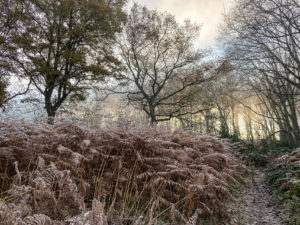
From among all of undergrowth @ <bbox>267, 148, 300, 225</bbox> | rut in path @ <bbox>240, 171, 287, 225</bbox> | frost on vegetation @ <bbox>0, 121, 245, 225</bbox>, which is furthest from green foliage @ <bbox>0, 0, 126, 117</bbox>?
undergrowth @ <bbox>267, 148, 300, 225</bbox>

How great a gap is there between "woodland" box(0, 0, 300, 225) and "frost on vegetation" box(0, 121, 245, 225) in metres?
0.03

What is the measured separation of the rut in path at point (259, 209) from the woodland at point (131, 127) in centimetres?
3

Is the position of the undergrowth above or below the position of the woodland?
below

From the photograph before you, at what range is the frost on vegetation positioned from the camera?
2.97m

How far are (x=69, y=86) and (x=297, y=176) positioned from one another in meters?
13.2

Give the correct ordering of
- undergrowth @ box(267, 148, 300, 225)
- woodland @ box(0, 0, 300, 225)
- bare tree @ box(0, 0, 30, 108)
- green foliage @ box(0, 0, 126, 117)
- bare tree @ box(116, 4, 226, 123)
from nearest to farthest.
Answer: woodland @ box(0, 0, 300, 225) < undergrowth @ box(267, 148, 300, 225) < bare tree @ box(0, 0, 30, 108) < green foliage @ box(0, 0, 126, 117) < bare tree @ box(116, 4, 226, 123)

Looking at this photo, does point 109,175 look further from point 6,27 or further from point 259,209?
point 6,27

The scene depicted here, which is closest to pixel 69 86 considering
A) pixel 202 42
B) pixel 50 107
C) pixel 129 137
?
pixel 50 107

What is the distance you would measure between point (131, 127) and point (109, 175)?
168 centimetres

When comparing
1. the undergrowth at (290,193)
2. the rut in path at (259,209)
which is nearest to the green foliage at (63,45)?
the rut in path at (259,209)

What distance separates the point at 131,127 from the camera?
5250 mm

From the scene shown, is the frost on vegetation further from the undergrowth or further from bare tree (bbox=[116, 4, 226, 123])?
bare tree (bbox=[116, 4, 226, 123])

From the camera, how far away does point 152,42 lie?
54.3 feet

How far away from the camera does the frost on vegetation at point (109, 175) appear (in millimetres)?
2975
